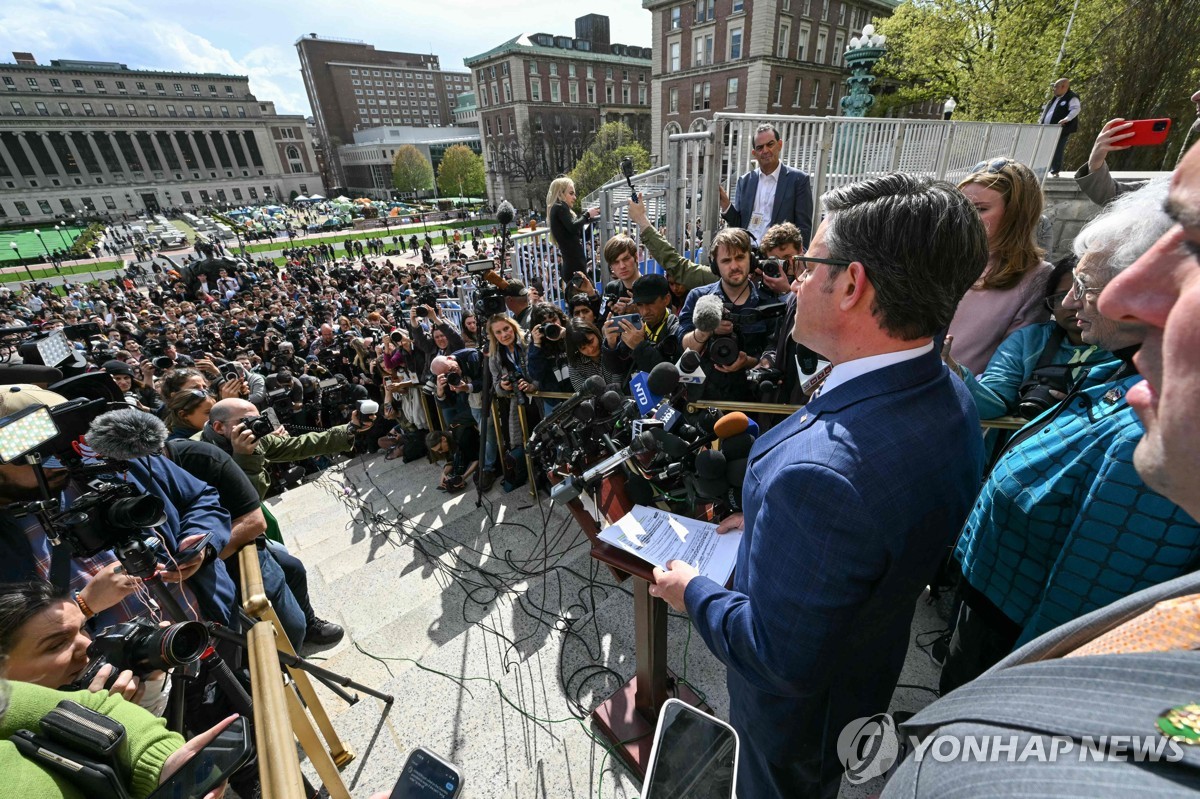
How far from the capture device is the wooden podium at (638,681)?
7.54 ft

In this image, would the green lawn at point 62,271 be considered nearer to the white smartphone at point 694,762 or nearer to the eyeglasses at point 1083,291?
the white smartphone at point 694,762

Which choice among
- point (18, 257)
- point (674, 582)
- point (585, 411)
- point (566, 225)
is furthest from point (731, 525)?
point (18, 257)

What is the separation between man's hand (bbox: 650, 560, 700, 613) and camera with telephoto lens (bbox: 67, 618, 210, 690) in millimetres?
1719

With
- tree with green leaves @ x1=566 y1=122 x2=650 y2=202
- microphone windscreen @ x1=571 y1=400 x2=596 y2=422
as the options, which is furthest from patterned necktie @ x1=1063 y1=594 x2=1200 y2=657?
tree with green leaves @ x1=566 y1=122 x2=650 y2=202

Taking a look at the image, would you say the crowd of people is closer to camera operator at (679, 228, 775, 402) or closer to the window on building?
camera operator at (679, 228, 775, 402)

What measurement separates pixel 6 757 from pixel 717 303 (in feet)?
11.4

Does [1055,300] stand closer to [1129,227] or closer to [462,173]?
[1129,227]

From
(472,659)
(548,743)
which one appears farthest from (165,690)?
(548,743)

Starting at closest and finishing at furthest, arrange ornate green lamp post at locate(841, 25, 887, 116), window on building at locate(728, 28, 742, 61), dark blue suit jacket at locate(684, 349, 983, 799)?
dark blue suit jacket at locate(684, 349, 983, 799), ornate green lamp post at locate(841, 25, 887, 116), window on building at locate(728, 28, 742, 61)

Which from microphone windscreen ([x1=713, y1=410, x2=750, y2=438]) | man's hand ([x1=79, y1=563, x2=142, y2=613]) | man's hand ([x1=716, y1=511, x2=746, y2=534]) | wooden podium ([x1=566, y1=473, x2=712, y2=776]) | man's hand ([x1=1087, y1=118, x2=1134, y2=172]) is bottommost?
wooden podium ([x1=566, y1=473, x2=712, y2=776])

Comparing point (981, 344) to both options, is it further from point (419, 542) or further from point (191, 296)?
point (191, 296)

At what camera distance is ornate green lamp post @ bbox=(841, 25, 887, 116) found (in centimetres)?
1076

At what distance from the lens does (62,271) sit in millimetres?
39219

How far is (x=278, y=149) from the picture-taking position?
267 feet
